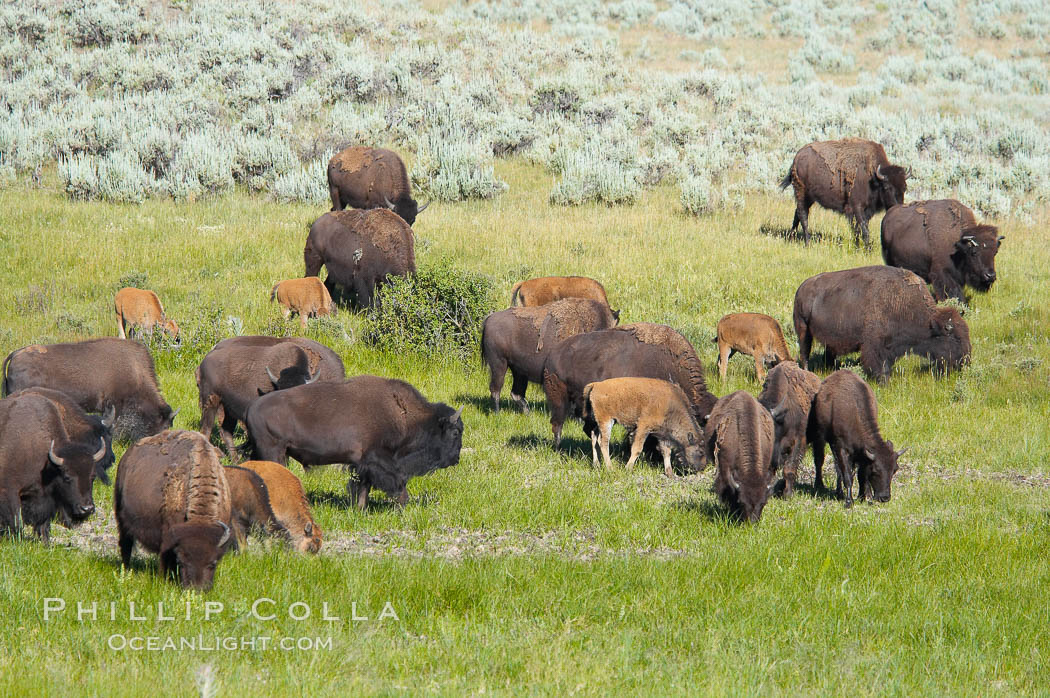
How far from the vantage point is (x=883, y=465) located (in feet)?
32.0

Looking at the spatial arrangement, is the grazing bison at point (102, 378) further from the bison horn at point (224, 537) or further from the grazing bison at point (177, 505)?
the bison horn at point (224, 537)

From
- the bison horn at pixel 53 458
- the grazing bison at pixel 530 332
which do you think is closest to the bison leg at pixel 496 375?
the grazing bison at pixel 530 332

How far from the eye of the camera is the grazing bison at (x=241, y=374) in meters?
10.8

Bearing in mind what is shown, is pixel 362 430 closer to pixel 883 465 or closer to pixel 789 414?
pixel 789 414

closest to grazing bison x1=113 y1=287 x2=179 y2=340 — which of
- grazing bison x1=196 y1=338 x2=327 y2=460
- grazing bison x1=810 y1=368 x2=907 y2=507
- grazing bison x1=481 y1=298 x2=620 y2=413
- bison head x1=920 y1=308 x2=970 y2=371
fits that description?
grazing bison x1=196 y1=338 x2=327 y2=460

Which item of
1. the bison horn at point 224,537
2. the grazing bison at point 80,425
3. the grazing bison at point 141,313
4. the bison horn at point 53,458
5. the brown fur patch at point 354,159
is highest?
the brown fur patch at point 354,159

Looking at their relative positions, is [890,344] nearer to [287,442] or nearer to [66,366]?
[287,442]

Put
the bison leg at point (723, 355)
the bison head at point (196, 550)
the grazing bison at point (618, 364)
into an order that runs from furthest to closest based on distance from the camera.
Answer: the bison leg at point (723, 355) → the grazing bison at point (618, 364) → the bison head at point (196, 550)

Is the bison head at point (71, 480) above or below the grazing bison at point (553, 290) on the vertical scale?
above

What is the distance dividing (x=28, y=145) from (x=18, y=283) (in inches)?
325

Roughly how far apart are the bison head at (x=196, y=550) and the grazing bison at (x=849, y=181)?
15359 mm

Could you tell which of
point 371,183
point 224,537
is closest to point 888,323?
point 371,183

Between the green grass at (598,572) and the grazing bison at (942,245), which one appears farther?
the grazing bison at (942,245)

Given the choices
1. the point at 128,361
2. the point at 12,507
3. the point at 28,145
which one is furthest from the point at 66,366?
the point at 28,145
